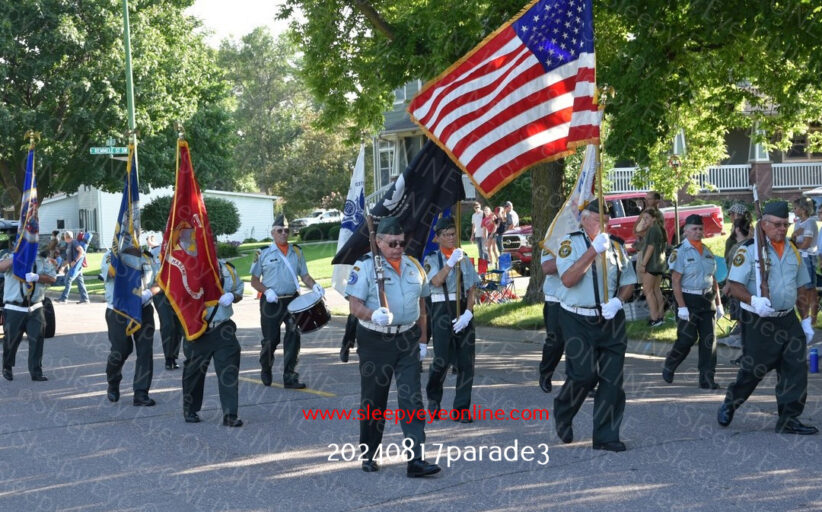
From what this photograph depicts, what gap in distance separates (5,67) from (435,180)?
30.1 meters

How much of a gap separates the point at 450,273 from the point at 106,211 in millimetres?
50943

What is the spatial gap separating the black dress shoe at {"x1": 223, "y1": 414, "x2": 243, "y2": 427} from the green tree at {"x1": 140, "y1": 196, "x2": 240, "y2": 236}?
131 feet

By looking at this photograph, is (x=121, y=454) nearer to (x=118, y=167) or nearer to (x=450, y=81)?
(x=450, y=81)

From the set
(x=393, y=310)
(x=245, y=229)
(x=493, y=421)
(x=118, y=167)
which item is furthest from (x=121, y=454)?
(x=245, y=229)

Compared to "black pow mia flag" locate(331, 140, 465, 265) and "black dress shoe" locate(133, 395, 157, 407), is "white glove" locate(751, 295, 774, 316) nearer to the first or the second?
"black pow mia flag" locate(331, 140, 465, 265)

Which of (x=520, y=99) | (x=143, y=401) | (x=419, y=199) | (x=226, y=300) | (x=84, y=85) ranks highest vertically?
(x=84, y=85)

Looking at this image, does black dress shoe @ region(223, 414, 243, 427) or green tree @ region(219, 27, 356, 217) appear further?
green tree @ region(219, 27, 356, 217)

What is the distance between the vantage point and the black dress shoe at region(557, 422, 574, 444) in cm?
850

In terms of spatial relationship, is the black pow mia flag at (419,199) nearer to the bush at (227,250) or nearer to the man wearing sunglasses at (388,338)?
the man wearing sunglasses at (388,338)

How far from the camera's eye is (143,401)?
1095 centimetres

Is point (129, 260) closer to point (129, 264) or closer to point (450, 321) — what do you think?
point (129, 264)

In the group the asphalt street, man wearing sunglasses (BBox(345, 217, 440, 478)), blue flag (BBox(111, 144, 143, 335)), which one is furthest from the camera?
blue flag (BBox(111, 144, 143, 335))

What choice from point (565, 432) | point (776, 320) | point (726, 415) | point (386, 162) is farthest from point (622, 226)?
point (386, 162)

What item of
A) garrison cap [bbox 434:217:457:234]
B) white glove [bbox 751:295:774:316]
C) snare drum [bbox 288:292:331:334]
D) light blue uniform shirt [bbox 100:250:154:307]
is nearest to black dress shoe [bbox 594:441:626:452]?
white glove [bbox 751:295:774:316]
